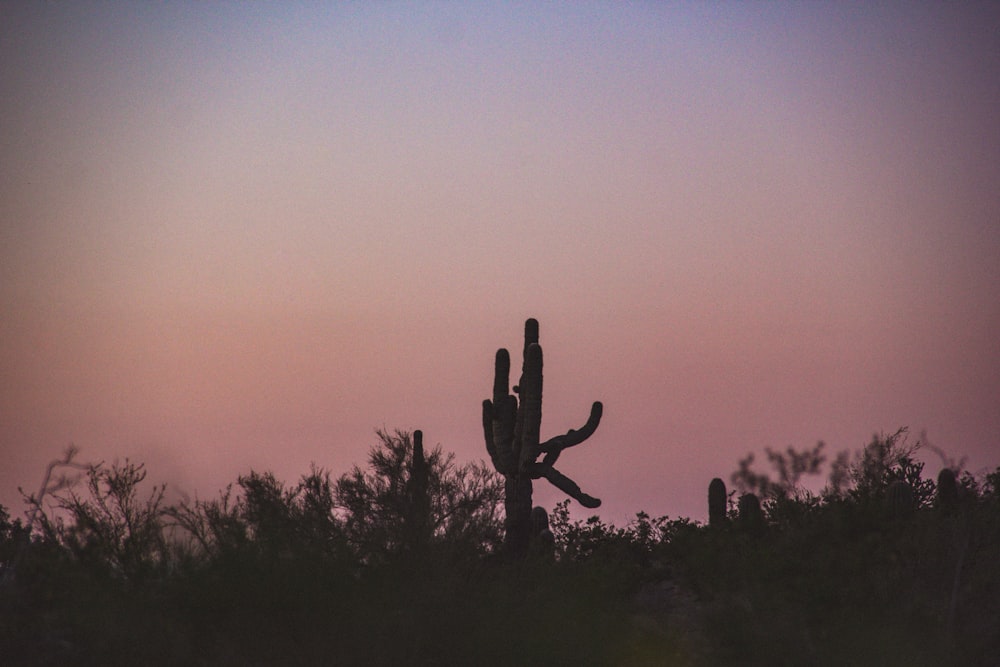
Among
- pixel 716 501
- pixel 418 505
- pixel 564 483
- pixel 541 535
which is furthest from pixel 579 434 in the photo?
pixel 418 505

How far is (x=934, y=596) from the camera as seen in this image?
21.0 meters

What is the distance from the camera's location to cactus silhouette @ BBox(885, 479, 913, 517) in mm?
26141

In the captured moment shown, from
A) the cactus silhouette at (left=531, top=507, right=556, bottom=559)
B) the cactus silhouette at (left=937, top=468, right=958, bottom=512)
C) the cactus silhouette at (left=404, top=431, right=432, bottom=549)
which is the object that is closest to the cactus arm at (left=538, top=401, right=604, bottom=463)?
the cactus silhouette at (left=531, top=507, right=556, bottom=559)

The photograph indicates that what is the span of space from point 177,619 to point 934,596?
39.0 feet

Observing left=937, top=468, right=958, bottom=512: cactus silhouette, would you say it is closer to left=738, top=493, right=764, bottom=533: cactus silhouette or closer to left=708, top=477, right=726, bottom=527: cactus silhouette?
left=738, top=493, right=764, bottom=533: cactus silhouette

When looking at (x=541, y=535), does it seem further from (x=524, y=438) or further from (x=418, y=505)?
(x=418, y=505)

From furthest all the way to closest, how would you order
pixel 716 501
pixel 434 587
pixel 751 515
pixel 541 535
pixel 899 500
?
pixel 716 501
pixel 541 535
pixel 751 515
pixel 899 500
pixel 434 587

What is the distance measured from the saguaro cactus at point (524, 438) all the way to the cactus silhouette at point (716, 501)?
488 cm

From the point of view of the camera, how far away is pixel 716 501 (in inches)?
1293

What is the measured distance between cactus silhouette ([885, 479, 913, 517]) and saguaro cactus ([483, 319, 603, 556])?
6.25 m

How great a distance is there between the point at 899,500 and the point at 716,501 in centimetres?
614

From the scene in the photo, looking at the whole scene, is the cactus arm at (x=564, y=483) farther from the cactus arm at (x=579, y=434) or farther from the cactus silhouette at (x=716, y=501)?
the cactus silhouette at (x=716, y=501)

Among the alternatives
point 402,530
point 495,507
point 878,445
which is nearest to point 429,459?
point 495,507

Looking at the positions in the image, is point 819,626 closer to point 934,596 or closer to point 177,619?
point 934,596
